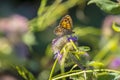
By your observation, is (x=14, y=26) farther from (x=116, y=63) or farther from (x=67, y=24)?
(x=67, y=24)

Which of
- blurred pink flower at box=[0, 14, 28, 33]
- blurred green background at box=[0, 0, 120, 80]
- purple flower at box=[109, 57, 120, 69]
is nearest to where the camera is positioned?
purple flower at box=[109, 57, 120, 69]

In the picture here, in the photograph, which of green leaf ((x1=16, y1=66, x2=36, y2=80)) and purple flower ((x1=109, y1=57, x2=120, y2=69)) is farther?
purple flower ((x1=109, y1=57, x2=120, y2=69))

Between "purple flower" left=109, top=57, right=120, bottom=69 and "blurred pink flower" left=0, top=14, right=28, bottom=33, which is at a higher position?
"blurred pink flower" left=0, top=14, right=28, bottom=33

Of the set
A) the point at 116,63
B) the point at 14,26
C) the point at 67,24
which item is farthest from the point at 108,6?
the point at 14,26

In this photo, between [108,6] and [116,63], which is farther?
[116,63]

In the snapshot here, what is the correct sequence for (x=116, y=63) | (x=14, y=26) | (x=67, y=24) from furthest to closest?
1. (x=14, y=26)
2. (x=116, y=63)
3. (x=67, y=24)

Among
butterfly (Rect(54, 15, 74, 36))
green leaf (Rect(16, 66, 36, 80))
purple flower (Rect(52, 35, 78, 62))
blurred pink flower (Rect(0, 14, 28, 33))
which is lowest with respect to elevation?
blurred pink flower (Rect(0, 14, 28, 33))

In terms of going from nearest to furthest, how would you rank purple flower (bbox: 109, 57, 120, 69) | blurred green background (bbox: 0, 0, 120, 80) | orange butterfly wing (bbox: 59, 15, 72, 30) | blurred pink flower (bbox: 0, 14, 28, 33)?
orange butterfly wing (bbox: 59, 15, 72, 30), purple flower (bbox: 109, 57, 120, 69), blurred green background (bbox: 0, 0, 120, 80), blurred pink flower (bbox: 0, 14, 28, 33)

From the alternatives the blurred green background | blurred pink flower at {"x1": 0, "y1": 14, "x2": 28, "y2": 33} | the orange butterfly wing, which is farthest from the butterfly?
blurred pink flower at {"x1": 0, "y1": 14, "x2": 28, "y2": 33}

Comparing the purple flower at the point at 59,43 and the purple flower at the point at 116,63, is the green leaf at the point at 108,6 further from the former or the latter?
the purple flower at the point at 116,63

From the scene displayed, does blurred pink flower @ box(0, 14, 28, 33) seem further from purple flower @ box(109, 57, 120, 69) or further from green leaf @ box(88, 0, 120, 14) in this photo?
green leaf @ box(88, 0, 120, 14)
